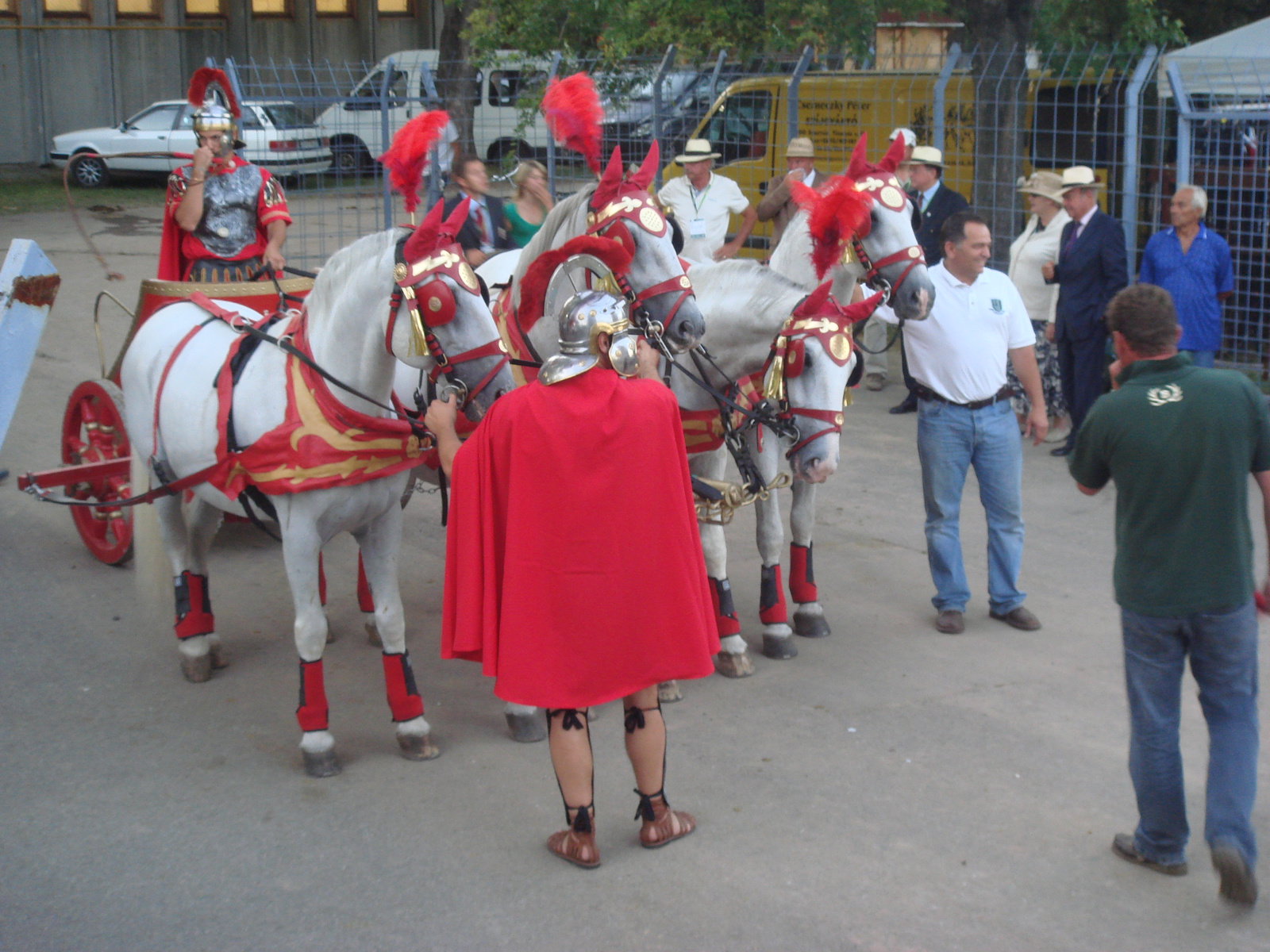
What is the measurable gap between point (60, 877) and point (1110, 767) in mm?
3651

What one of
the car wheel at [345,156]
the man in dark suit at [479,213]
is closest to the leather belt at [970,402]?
the man in dark suit at [479,213]

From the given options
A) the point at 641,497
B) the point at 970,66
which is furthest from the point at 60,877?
the point at 970,66

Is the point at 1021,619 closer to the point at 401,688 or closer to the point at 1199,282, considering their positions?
the point at 401,688

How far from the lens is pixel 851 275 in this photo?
6070mm

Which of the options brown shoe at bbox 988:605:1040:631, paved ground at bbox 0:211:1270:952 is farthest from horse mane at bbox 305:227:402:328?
brown shoe at bbox 988:605:1040:631

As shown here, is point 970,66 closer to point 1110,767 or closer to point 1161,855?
point 1110,767

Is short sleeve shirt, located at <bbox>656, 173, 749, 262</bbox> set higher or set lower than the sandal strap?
higher

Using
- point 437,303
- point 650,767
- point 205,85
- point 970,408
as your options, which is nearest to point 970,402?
point 970,408

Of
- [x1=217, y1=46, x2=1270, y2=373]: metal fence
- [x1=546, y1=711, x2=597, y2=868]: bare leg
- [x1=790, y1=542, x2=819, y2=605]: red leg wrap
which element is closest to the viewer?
[x1=546, y1=711, x2=597, y2=868]: bare leg

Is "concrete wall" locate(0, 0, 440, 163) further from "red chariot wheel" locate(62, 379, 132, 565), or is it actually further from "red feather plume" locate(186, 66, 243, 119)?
"red feather plume" locate(186, 66, 243, 119)

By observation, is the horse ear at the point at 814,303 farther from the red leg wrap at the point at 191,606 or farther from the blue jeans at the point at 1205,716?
the red leg wrap at the point at 191,606

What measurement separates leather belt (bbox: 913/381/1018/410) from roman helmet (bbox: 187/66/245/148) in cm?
370

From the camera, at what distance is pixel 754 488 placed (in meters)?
5.37

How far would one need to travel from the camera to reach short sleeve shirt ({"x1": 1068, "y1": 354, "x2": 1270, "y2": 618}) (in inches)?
139
